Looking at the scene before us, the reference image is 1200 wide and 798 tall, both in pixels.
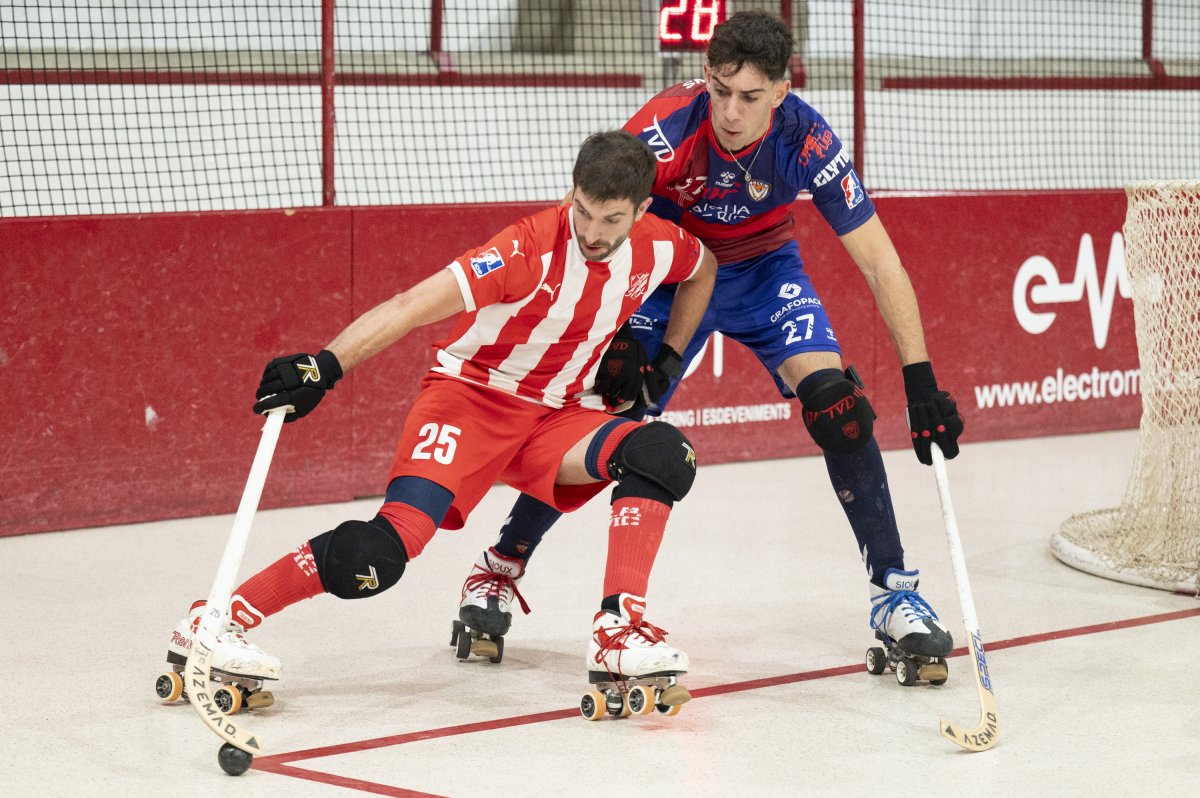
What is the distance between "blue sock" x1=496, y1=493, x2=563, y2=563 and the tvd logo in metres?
4.19

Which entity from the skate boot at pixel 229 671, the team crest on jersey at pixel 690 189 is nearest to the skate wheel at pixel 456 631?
the skate boot at pixel 229 671

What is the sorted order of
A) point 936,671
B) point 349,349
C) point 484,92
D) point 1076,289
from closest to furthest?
point 349,349, point 936,671, point 1076,289, point 484,92

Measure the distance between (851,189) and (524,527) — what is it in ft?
4.22

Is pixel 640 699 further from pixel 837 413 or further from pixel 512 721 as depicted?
pixel 837 413

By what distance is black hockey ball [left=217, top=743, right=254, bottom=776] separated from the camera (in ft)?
11.1

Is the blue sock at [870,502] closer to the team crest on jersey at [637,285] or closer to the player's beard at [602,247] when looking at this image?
the team crest on jersey at [637,285]

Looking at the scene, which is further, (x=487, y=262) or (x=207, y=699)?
(x=487, y=262)

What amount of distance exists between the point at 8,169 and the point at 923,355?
4.59m

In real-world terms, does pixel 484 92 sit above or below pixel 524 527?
above

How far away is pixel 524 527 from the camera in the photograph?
4520mm

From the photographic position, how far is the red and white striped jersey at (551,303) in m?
3.98

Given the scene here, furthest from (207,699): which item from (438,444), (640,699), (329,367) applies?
(640,699)

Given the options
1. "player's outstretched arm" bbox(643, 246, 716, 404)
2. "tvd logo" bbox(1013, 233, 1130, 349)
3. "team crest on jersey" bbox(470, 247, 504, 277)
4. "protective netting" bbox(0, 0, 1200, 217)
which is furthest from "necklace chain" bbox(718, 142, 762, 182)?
"tvd logo" bbox(1013, 233, 1130, 349)

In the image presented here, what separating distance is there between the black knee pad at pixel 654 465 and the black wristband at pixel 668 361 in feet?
1.30
